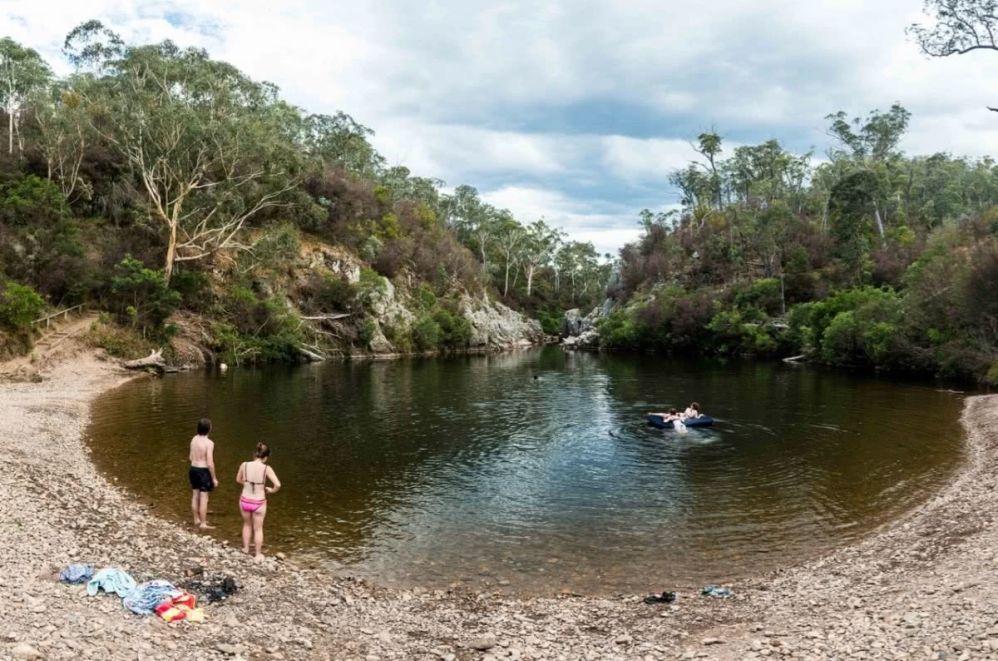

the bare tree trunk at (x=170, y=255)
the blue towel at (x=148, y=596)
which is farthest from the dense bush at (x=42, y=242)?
the blue towel at (x=148, y=596)

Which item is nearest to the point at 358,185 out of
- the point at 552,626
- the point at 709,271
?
the point at 709,271

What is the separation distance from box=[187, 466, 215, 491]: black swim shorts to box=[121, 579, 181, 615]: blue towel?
16.9 feet

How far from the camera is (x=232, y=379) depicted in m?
49.5

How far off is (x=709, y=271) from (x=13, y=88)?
95.8 metres

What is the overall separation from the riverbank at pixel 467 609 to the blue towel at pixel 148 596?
7.9 inches

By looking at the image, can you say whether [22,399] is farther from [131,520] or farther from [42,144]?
[42,144]

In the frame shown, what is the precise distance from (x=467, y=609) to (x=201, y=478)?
296 inches

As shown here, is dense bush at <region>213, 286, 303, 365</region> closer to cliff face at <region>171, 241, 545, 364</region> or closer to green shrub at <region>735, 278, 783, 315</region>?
cliff face at <region>171, 241, 545, 364</region>

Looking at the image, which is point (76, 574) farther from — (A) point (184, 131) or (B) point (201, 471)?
(A) point (184, 131)


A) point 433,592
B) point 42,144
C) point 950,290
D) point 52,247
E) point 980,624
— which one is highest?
point 42,144

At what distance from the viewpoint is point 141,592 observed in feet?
33.3

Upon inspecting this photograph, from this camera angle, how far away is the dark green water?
15438 millimetres

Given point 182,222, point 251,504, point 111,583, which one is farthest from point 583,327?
point 111,583

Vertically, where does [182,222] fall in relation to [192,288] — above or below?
above
